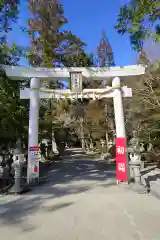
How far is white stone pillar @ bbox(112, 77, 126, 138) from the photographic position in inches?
357

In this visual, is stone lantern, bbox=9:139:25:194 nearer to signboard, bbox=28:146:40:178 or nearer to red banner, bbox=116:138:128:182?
signboard, bbox=28:146:40:178

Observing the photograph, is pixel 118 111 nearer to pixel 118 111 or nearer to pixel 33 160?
pixel 118 111

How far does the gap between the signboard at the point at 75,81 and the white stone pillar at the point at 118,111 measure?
1.51m

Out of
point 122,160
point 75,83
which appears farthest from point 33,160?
point 75,83

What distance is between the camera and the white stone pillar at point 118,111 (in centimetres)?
908

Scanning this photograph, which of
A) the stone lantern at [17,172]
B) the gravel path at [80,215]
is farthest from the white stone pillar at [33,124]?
the gravel path at [80,215]

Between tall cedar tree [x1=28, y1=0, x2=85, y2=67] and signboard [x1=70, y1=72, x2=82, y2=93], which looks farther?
tall cedar tree [x1=28, y1=0, x2=85, y2=67]

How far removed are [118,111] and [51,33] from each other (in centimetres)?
1155

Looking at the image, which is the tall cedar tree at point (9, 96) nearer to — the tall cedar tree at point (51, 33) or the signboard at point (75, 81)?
the signboard at point (75, 81)

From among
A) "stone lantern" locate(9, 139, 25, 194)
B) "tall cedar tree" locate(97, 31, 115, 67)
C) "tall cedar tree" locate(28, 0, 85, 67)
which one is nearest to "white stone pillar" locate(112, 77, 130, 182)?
"stone lantern" locate(9, 139, 25, 194)

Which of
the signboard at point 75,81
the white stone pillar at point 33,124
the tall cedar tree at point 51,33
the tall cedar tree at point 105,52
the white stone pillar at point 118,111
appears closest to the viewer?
the white stone pillar at point 33,124

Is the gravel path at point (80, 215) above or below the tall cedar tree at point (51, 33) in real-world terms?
below

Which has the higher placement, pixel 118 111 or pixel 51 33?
pixel 51 33

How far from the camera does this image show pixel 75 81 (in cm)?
948
